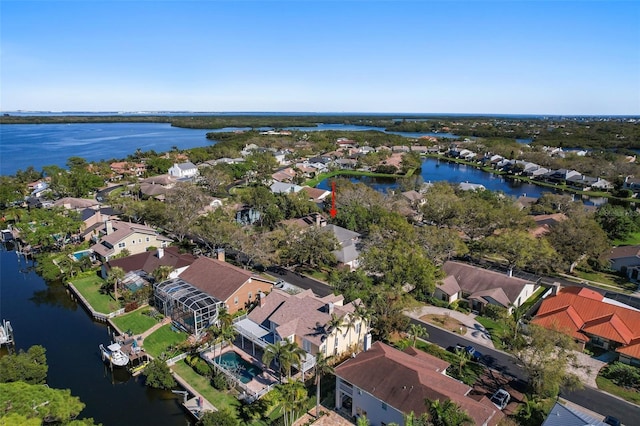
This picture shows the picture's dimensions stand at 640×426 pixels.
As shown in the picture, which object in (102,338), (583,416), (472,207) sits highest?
(472,207)

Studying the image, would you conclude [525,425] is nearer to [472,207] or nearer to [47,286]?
[472,207]

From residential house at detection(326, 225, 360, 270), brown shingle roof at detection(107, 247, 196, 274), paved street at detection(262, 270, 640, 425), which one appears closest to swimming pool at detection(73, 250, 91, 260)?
brown shingle roof at detection(107, 247, 196, 274)

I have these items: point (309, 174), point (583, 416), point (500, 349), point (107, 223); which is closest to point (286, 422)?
point (583, 416)

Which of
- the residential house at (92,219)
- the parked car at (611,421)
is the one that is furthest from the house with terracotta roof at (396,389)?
the residential house at (92,219)

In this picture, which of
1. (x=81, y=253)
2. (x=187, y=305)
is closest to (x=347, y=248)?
(x=187, y=305)

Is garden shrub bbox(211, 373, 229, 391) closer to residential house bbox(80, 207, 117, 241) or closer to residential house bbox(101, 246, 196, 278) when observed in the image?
residential house bbox(101, 246, 196, 278)

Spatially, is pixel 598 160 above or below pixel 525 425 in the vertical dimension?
above
